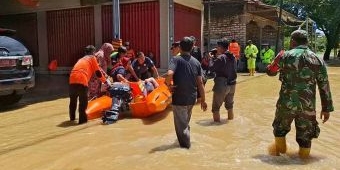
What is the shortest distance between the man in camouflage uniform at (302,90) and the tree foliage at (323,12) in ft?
97.8

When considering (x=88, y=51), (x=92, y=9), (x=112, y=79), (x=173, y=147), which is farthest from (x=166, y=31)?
(x=173, y=147)

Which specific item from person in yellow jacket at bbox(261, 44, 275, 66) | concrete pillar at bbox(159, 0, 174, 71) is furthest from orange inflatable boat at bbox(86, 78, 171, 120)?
person in yellow jacket at bbox(261, 44, 275, 66)

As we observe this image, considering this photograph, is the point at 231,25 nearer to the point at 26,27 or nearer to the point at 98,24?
the point at 98,24

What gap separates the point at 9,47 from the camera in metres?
9.98

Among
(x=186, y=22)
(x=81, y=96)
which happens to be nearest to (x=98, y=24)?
(x=186, y=22)

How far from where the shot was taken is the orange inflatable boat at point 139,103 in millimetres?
8969

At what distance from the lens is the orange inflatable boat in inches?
353

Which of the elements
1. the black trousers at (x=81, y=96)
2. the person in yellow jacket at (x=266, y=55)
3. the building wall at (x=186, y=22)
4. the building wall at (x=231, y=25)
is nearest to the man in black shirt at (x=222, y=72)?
the black trousers at (x=81, y=96)

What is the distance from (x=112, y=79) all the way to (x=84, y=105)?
1439 mm

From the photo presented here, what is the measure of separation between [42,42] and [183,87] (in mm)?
14089

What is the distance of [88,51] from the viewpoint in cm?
874

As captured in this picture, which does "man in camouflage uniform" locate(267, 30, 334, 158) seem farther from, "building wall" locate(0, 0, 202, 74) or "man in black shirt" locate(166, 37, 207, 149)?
"building wall" locate(0, 0, 202, 74)

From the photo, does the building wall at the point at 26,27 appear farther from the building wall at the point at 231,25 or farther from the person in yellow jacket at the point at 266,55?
the person in yellow jacket at the point at 266,55

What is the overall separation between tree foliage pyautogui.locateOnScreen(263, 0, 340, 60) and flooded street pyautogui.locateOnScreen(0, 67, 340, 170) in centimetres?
2617
